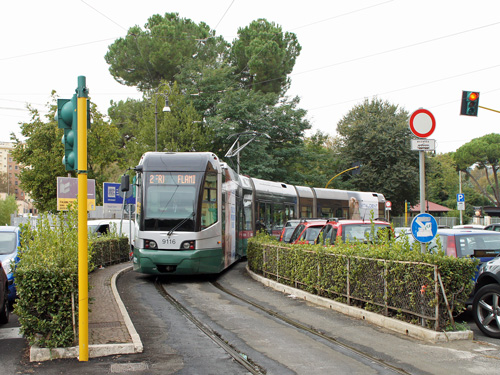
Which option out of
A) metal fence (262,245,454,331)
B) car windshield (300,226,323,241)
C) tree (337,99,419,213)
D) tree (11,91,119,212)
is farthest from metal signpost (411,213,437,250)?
tree (337,99,419,213)

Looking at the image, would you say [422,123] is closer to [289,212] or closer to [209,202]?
[209,202]

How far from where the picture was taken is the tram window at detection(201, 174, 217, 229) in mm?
14664

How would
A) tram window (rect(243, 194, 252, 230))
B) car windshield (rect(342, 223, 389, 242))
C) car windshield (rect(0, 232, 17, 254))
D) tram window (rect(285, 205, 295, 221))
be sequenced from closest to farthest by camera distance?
car windshield (rect(0, 232, 17, 254)) → car windshield (rect(342, 223, 389, 242)) → tram window (rect(243, 194, 252, 230)) → tram window (rect(285, 205, 295, 221))

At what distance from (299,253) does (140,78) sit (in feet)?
130

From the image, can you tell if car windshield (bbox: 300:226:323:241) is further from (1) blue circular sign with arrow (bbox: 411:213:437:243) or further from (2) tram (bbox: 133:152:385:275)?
(1) blue circular sign with arrow (bbox: 411:213:437:243)

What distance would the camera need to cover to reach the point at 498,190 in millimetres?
70375

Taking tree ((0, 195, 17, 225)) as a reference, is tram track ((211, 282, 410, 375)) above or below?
below

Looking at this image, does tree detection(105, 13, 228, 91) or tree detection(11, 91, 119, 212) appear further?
tree detection(105, 13, 228, 91)

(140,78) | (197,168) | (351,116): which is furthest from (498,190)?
(197,168)

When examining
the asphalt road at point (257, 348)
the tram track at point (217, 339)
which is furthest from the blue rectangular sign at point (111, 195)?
the asphalt road at point (257, 348)

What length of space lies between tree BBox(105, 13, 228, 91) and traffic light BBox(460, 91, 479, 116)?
99.9 ft

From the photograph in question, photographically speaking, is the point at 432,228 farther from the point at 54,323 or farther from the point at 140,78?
the point at 140,78

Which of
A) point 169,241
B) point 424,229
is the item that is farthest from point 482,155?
point 424,229

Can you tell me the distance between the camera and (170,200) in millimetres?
14555
